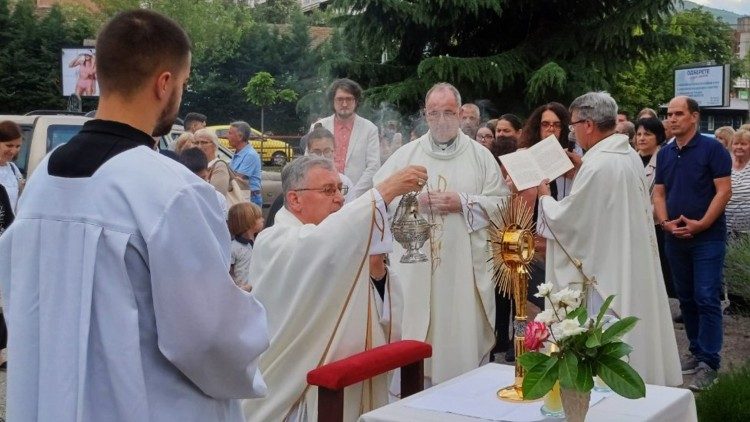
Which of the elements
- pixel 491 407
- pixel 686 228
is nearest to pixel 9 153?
pixel 686 228

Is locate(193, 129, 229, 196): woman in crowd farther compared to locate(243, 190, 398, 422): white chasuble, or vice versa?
locate(193, 129, 229, 196): woman in crowd

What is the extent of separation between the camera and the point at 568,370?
11.1 feet

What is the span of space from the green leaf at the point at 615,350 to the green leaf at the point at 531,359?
20 centimetres

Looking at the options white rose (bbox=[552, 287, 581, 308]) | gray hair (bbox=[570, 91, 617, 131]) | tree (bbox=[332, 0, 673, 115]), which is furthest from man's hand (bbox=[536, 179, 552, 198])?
tree (bbox=[332, 0, 673, 115])

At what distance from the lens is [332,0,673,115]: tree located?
16.2 metres

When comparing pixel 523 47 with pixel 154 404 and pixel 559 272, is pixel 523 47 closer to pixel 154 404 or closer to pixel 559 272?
pixel 559 272

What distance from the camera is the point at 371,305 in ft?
14.6

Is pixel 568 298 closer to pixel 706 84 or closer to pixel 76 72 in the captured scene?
pixel 706 84

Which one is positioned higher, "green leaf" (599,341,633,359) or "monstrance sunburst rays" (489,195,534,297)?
"monstrance sunburst rays" (489,195,534,297)

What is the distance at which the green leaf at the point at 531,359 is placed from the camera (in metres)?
3.49

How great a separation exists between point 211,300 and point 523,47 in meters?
15.3

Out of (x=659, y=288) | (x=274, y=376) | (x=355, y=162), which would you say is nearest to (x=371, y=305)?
(x=274, y=376)

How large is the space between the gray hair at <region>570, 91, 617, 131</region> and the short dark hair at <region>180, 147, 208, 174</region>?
119 inches

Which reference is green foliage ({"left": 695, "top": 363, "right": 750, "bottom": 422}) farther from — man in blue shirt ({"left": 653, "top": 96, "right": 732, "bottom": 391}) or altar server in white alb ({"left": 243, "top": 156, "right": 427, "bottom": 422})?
altar server in white alb ({"left": 243, "top": 156, "right": 427, "bottom": 422})
